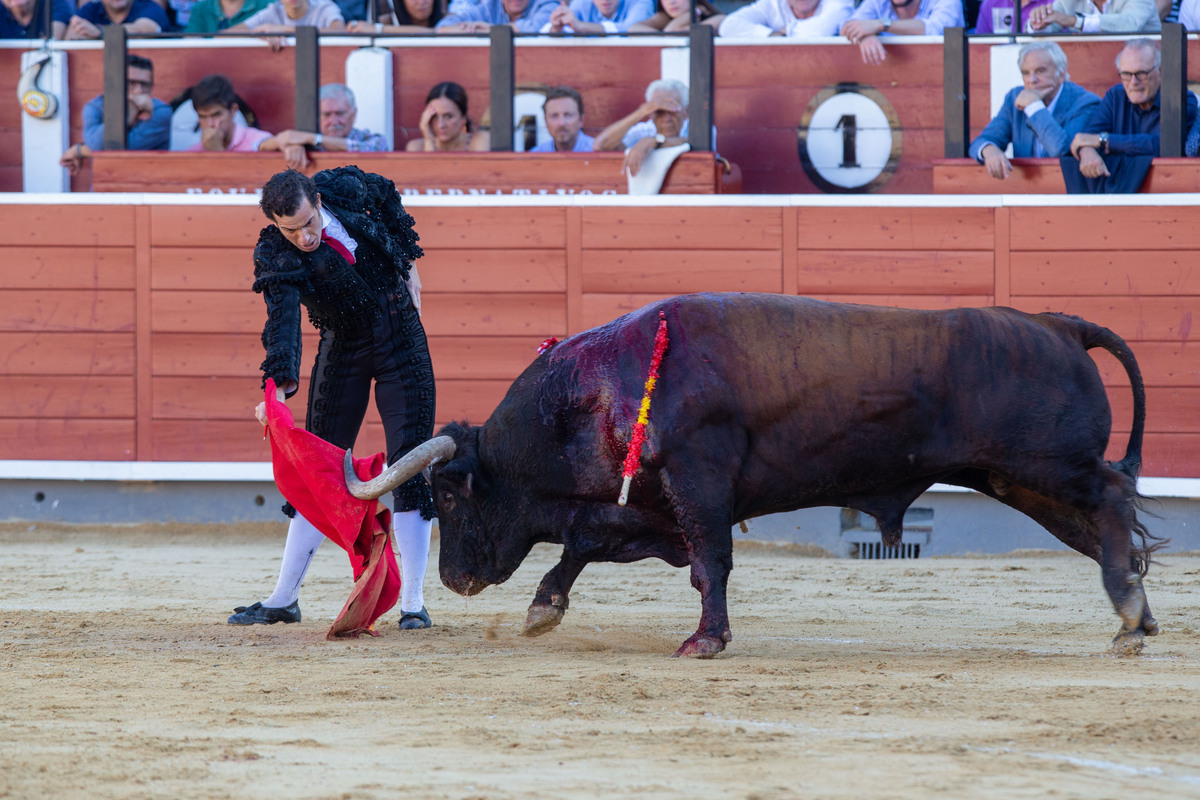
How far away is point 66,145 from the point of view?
801cm

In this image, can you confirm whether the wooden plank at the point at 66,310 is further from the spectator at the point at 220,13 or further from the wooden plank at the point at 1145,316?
the wooden plank at the point at 1145,316

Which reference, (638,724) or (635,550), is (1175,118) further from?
(638,724)

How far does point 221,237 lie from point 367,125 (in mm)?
1053

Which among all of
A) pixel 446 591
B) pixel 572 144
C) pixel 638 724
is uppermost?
pixel 572 144

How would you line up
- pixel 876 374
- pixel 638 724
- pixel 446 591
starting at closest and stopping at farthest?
pixel 638 724 → pixel 876 374 → pixel 446 591

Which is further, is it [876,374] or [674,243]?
[674,243]

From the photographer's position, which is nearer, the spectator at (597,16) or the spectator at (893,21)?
the spectator at (893,21)

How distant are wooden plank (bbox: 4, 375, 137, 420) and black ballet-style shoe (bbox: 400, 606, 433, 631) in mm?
3764

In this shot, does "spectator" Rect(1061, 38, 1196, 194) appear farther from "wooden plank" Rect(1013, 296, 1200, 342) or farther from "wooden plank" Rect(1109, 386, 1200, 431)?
"wooden plank" Rect(1109, 386, 1200, 431)

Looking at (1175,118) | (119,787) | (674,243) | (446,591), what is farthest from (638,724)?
(1175,118)

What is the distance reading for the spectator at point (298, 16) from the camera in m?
8.04

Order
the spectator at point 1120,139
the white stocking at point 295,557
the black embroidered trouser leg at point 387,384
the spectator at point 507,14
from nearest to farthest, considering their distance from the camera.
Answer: the black embroidered trouser leg at point 387,384 < the white stocking at point 295,557 < the spectator at point 1120,139 < the spectator at point 507,14

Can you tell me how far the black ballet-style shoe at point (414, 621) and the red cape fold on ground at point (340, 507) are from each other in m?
0.14

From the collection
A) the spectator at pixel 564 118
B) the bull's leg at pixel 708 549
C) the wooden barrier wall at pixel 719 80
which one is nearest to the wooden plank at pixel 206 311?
the wooden barrier wall at pixel 719 80
